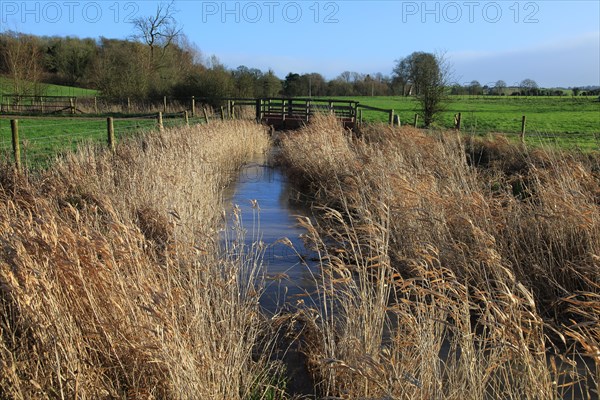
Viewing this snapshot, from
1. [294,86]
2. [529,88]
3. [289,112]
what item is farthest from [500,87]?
[289,112]

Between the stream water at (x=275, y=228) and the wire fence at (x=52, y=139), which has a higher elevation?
the wire fence at (x=52, y=139)

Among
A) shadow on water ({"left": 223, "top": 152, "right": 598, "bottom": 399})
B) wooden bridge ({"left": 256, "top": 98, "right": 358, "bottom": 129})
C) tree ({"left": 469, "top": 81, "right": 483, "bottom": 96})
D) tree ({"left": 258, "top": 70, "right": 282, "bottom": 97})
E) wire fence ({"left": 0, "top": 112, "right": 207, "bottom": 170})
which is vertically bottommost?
shadow on water ({"left": 223, "top": 152, "right": 598, "bottom": 399})

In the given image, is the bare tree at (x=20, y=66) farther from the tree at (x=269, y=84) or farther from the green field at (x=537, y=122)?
the green field at (x=537, y=122)

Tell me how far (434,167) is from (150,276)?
620cm

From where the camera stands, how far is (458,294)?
9.45 ft

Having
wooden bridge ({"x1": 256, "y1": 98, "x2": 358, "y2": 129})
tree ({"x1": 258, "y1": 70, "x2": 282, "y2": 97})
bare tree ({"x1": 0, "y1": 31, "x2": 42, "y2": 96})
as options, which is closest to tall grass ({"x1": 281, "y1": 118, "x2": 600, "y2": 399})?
wooden bridge ({"x1": 256, "y1": 98, "x2": 358, "y2": 129})

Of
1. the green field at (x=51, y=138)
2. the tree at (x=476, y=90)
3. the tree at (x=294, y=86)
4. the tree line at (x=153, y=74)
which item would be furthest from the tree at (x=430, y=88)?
the tree at (x=476, y=90)

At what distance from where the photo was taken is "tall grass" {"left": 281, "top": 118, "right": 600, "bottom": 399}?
2590mm

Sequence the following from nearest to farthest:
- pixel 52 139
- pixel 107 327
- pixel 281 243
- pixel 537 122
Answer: pixel 107 327, pixel 281 243, pixel 52 139, pixel 537 122

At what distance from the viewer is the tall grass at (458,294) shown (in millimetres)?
2590

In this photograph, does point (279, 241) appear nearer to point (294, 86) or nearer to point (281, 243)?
point (281, 243)

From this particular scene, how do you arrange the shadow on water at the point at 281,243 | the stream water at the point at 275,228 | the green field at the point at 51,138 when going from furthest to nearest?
the green field at the point at 51,138, the stream water at the point at 275,228, the shadow on water at the point at 281,243

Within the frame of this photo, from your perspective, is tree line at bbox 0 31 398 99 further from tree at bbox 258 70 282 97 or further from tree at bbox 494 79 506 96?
tree at bbox 494 79 506 96

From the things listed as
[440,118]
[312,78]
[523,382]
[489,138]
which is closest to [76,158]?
[523,382]
